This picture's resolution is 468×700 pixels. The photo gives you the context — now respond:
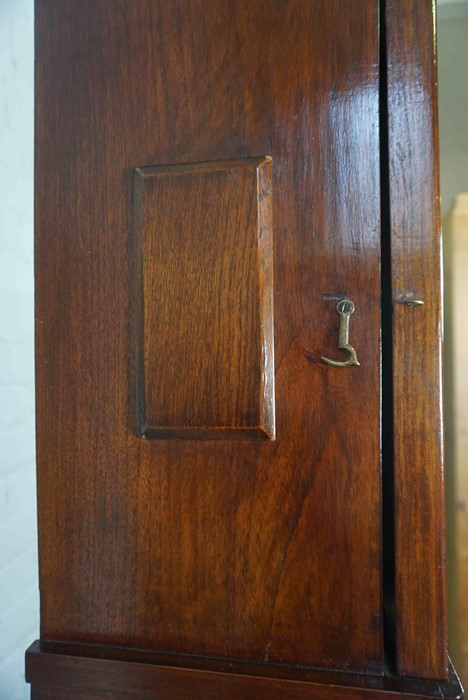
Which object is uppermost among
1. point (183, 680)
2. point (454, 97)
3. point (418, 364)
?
point (454, 97)

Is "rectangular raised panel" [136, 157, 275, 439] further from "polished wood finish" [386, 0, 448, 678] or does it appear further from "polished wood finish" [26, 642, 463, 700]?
"polished wood finish" [26, 642, 463, 700]

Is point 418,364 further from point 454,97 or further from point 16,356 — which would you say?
point 454,97

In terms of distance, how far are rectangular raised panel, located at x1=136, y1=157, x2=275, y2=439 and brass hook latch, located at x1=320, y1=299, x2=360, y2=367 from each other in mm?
90

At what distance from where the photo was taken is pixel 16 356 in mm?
715

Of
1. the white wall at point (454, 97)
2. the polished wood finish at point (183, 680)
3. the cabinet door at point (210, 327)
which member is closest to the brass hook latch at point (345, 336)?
the cabinet door at point (210, 327)

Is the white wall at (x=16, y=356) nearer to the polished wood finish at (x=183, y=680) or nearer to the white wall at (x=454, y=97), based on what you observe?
the polished wood finish at (x=183, y=680)

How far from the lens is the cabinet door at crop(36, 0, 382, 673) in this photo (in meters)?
0.63

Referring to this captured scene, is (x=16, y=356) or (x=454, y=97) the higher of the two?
(x=454, y=97)

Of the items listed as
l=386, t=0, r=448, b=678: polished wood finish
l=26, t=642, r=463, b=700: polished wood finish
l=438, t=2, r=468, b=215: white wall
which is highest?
l=438, t=2, r=468, b=215: white wall

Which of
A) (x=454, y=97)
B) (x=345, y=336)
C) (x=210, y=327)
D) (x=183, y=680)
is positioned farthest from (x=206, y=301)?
(x=454, y=97)

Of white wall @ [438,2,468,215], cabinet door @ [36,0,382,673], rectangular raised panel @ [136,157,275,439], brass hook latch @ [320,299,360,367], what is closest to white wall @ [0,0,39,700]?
cabinet door @ [36,0,382,673]

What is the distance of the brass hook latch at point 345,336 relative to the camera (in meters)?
0.62

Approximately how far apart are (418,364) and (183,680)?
524 millimetres

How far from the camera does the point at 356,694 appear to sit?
23.3 inches
